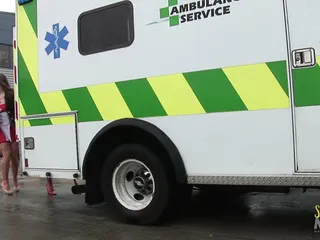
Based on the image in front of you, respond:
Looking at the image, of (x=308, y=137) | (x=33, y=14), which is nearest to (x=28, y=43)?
(x=33, y=14)

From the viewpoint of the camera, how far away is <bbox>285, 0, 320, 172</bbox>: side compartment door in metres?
3.84

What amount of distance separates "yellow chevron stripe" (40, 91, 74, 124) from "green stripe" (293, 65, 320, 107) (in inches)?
103

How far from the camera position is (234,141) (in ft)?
13.9

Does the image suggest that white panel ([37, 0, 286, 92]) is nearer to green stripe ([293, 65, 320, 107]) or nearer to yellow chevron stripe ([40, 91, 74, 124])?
yellow chevron stripe ([40, 91, 74, 124])

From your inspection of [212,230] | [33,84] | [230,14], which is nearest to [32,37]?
[33,84]

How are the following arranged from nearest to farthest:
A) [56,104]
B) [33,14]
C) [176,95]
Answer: [176,95], [56,104], [33,14]

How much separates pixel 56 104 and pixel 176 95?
1711 mm

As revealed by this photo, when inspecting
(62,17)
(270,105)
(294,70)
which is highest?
(62,17)

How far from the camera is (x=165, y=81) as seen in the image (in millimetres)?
4645

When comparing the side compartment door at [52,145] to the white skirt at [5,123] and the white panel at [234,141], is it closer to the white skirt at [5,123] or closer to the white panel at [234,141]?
the white panel at [234,141]

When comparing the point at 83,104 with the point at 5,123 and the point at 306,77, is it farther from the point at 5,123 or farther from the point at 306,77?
the point at 306,77

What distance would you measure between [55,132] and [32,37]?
132 centimetres

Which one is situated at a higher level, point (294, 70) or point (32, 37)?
point (32, 37)

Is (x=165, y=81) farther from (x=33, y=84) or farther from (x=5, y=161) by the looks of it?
(x=5, y=161)
